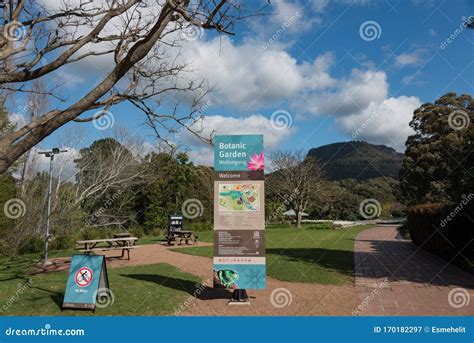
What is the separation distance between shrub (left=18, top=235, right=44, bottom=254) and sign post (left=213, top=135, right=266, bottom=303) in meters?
13.6

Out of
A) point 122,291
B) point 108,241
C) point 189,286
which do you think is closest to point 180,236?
point 108,241

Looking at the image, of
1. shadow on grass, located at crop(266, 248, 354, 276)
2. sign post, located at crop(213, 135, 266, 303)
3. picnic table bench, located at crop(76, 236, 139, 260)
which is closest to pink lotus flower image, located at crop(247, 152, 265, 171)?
sign post, located at crop(213, 135, 266, 303)

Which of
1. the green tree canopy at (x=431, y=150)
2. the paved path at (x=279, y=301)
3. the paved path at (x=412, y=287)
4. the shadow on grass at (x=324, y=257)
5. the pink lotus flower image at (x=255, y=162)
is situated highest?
the green tree canopy at (x=431, y=150)

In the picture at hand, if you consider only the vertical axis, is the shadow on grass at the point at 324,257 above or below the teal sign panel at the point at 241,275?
below

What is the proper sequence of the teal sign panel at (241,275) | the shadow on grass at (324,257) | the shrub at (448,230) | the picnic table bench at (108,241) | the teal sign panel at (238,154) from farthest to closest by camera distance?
the picnic table bench at (108,241)
the shrub at (448,230)
the shadow on grass at (324,257)
the teal sign panel at (238,154)
the teal sign panel at (241,275)

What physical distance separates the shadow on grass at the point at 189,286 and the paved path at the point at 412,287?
2893 mm

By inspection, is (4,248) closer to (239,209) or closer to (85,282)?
(85,282)

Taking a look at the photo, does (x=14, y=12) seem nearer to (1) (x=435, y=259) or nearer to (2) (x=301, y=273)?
(2) (x=301, y=273)

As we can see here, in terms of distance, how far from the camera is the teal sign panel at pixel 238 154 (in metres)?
7.43

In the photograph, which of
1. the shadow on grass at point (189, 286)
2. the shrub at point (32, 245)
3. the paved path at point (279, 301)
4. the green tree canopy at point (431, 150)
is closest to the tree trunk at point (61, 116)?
the paved path at point (279, 301)

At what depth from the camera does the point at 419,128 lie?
2411 centimetres

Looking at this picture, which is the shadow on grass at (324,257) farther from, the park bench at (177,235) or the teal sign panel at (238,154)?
the park bench at (177,235)

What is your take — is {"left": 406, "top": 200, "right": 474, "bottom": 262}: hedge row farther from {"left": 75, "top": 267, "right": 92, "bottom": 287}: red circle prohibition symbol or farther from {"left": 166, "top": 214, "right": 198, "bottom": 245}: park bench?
{"left": 166, "top": 214, "right": 198, "bottom": 245}: park bench

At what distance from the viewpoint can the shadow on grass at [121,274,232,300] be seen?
7.90 meters
